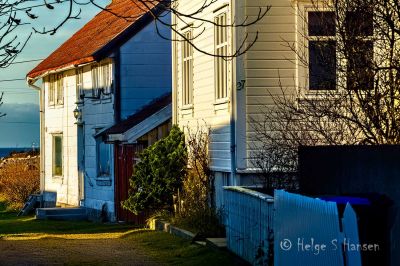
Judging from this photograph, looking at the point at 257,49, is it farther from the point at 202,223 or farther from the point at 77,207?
the point at 77,207

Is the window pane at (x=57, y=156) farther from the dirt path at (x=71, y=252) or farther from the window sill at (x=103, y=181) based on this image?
the dirt path at (x=71, y=252)

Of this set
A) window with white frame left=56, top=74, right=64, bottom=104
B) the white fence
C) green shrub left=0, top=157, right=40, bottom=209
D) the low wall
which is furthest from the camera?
green shrub left=0, top=157, right=40, bottom=209

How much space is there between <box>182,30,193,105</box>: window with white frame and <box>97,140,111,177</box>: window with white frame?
7.70 m

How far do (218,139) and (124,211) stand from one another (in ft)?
29.8

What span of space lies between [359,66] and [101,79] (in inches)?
716

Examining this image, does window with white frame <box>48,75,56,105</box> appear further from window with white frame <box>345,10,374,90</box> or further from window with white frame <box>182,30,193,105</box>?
window with white frame <box>345,10,374,90</box>

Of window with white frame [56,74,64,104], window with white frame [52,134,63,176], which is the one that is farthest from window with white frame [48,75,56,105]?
window with white frame [52,134,63,176]

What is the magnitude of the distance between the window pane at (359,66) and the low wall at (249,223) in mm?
2304

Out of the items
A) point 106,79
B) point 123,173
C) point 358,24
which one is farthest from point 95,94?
point 358,24

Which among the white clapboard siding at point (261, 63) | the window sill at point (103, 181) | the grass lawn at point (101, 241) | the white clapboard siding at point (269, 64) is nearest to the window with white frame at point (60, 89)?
the window sill at point (103, 181)

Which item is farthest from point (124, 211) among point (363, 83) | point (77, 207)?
point (363, 83)

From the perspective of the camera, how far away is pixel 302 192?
1314 centimetres

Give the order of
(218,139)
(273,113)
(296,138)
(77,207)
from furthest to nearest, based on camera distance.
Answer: (77,207)
(218,139)
(273,113)
(296,138)

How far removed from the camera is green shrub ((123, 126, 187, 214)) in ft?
83.5
